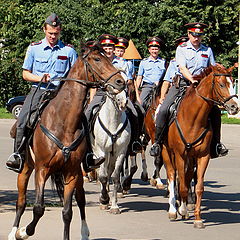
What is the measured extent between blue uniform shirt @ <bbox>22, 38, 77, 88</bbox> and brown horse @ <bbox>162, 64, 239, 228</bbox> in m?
2.35

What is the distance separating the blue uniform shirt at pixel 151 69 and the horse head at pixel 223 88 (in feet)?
17.5

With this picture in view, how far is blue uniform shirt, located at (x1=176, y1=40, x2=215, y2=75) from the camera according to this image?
12.5m

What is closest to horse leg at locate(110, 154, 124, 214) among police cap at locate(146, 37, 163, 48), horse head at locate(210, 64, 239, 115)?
horse head at locate(210, 64, 239, 115)

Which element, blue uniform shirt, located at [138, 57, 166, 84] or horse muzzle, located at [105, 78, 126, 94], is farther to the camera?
blue uniform shirt, located at [138, 57, 166, 84]

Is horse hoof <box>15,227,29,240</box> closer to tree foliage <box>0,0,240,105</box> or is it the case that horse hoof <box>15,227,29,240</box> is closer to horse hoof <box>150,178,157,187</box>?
horse hoof <box>150,178,157,187</box>

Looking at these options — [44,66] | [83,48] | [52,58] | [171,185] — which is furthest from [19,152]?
[171,185]

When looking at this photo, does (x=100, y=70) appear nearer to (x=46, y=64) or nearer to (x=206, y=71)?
(x=46, y=64)

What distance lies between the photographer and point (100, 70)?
9031 millimetres

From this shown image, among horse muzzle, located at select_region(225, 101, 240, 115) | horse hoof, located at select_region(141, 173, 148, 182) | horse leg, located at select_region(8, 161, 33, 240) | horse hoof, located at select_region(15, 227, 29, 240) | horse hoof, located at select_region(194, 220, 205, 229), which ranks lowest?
horse hoof, located at select_region(141, 173, 148, 182)

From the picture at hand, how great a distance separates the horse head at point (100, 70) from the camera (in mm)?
8750

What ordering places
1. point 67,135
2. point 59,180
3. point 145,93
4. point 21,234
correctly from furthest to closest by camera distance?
point 145,93 → point 59,180 → point 21,234 → point 67,135

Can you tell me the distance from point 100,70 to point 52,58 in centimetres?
125

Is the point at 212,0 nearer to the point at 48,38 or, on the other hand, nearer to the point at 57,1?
the point at 57,1

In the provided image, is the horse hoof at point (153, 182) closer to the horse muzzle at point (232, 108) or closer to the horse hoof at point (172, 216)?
A: the horse hoof at point (172, 216)
